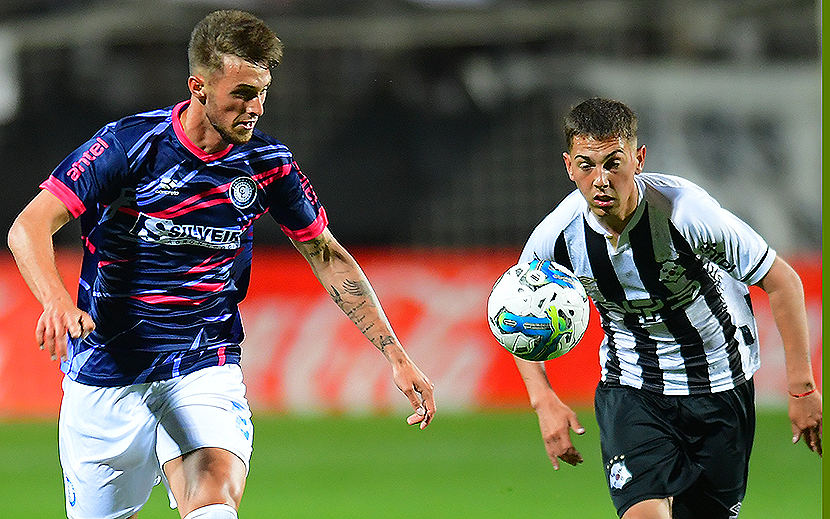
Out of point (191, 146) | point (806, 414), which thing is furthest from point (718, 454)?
point (191, 146)

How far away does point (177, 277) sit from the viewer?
433 centimetres

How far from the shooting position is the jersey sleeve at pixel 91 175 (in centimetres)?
399

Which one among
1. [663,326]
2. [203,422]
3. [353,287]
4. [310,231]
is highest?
[310,231]

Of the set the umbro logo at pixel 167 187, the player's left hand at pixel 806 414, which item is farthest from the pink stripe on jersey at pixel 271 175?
the player's left hand at pixel 806 414

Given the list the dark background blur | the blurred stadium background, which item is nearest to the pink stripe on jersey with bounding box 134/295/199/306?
the blurred stadium background

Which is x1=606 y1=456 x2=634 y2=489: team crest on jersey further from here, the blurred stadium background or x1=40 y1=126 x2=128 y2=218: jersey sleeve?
the blurred stadium background

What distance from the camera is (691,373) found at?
14.7 ft

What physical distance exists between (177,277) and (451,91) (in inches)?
474

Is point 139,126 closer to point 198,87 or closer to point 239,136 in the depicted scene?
point 198,87

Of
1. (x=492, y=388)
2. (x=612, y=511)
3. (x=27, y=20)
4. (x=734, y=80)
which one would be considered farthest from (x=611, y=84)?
(x=612, y=511)

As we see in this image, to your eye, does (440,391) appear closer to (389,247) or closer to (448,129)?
(389,247)

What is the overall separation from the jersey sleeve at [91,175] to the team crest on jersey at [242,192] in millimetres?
403

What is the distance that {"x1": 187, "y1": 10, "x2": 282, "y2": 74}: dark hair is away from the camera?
4.12m

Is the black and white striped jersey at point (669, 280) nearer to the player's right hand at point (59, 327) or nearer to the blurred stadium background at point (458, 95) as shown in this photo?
the player's right hand at point (59, 327)
